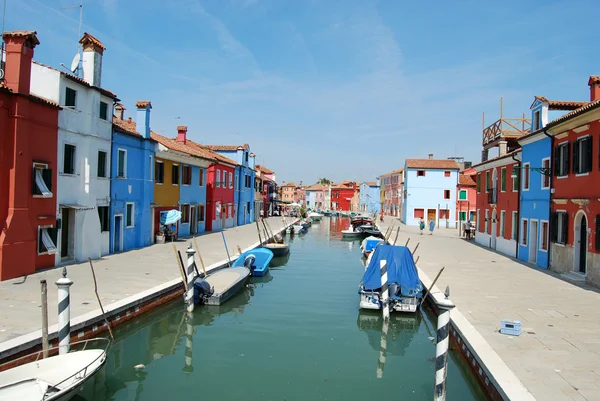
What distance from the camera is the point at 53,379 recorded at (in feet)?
24.7

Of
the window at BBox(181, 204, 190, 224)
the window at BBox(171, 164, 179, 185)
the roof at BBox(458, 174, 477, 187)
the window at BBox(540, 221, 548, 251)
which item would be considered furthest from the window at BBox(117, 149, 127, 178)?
the roof at BBox(458, 174, 477, 187)

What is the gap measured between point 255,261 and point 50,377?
13.8 m

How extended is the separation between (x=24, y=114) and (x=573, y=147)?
65.1ft

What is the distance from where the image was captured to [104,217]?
66.9 ft

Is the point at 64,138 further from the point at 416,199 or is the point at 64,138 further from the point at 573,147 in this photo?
the point at 416,199

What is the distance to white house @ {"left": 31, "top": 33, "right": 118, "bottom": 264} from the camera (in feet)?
55.6

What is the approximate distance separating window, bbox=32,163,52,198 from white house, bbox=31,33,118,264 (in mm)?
876

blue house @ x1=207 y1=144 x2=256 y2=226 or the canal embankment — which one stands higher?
blue house @ x1=207 y1=144 x2=256 y2=226

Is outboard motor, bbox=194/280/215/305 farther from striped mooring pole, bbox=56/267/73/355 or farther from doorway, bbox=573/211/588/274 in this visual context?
doorway, bbox=573/211/588/274

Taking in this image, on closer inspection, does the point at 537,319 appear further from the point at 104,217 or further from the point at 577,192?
the point at 104,217

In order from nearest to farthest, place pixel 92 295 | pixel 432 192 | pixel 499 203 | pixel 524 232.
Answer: pixel 92 295
pixel 524 232
pixel 499 203
pixel 432 192

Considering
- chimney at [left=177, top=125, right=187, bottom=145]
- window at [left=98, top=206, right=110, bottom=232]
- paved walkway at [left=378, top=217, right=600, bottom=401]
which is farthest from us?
chimney at [left=177, top=125, right=187, bottom=145]

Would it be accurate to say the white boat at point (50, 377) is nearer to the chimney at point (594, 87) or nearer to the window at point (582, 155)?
the window at point (582, 155)

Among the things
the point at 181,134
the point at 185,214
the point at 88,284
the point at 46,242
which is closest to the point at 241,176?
the point at 181,134
